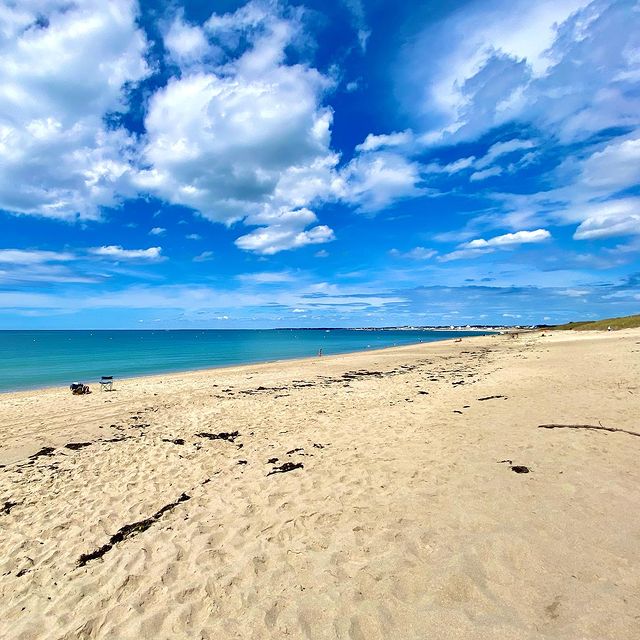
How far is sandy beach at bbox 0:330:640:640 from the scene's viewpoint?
155 inches

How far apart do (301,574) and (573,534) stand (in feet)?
11.8

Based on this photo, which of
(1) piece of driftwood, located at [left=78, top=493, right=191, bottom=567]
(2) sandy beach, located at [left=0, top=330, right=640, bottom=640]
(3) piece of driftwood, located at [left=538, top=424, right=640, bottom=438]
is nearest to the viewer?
(2) sandy beach, located at [left=0, top=330, right=640, bottom=640]

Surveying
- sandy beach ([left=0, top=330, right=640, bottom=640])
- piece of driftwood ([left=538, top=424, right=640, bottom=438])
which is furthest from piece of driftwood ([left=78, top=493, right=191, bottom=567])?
piece of driftwood ([left=538, top=424, right=640, bottom=438])

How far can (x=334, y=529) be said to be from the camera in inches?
218

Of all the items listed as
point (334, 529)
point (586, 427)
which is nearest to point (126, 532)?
point (334, 529)

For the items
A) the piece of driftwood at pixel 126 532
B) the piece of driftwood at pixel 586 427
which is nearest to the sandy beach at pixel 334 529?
the piece of driftwood at pixel 126 532

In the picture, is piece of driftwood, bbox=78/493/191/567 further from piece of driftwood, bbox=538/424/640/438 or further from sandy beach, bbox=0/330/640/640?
piece of driftwood, bbox=538/424/640/438

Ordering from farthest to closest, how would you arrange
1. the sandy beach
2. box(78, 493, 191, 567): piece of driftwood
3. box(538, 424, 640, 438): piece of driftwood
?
box(538, 424, 640, 438): piece of driftwood < box(78, 493, 191, 567): piece of driftwood < the sandy beach

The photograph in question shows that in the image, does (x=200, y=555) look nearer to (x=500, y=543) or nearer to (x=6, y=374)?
(x=500, y=543)

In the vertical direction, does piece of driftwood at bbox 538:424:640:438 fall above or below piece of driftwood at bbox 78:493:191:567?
above

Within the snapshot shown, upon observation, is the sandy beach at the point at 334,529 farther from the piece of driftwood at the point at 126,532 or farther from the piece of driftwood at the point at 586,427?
the piece of driftwood at the point at 586,427

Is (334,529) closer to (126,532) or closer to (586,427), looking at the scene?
(126,532)

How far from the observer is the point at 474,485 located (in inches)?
A: 257

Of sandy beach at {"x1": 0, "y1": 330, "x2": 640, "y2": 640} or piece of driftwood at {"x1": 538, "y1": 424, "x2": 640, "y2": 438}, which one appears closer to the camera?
sandy beach at {"x1": 0, "y1": 330, "x2": 640, "y2": 640}
